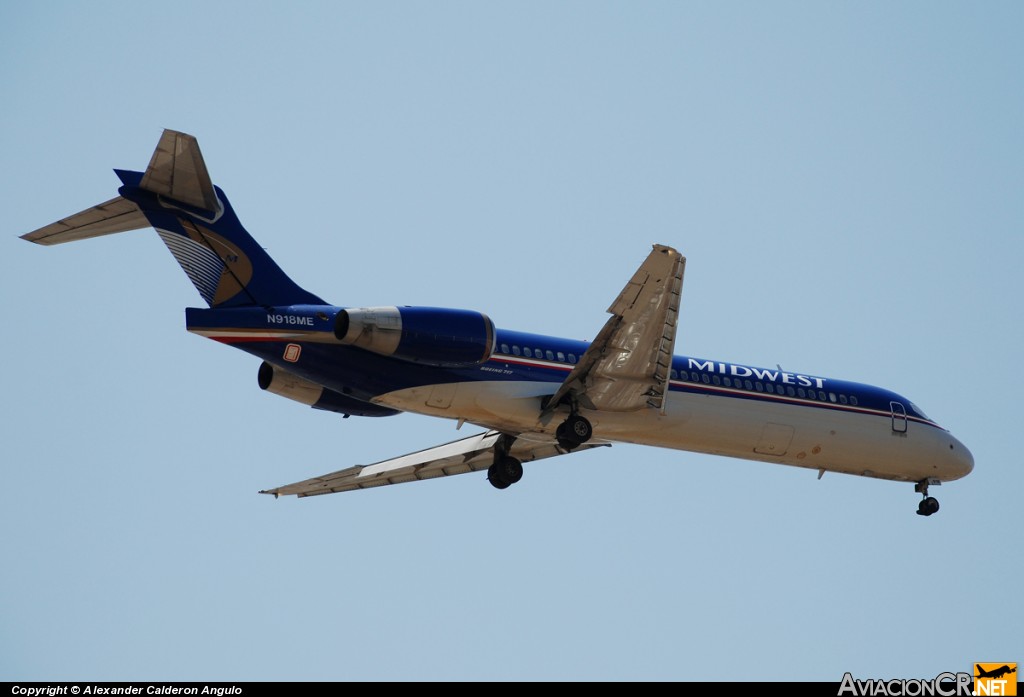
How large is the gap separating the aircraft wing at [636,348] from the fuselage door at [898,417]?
19.7 feet

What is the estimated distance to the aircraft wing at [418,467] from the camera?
27516 mm

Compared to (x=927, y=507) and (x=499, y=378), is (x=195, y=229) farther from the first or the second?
(x=927, y=507)

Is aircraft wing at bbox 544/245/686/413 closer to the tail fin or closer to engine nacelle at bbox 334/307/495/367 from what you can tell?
engine nacelle at bbox 334/307/495/367

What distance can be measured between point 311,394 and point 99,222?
15.1 ft

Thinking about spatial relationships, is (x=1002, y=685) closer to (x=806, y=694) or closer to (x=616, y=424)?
(x=806, y=694)

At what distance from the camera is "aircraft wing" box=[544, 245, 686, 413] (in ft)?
71.3

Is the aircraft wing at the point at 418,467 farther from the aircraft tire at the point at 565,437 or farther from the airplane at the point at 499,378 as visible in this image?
the aircraft tire at the point at 565,437

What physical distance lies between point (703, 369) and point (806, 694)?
8.68m

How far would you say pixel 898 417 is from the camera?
88.9 ft

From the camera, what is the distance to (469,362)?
22.3 metres

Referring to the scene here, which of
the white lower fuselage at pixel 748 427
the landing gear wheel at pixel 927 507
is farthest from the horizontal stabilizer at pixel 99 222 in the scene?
the landing gear wheel at pixel 927 507

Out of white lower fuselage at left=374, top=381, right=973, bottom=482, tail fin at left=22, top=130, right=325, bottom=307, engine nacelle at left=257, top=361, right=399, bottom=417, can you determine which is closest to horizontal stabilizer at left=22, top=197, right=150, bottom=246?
tail fin at left=22, top=130, right=325, bottom=307

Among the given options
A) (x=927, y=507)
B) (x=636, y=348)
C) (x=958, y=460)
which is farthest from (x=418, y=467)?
(x=958, y=460)

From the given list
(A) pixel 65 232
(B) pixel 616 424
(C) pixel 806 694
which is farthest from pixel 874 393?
(A) pixel 65 232
